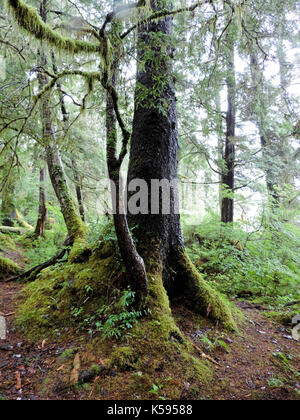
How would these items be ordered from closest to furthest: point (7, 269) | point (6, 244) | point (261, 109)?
point (7, 269) → point (261, 109) → point (6, 244)

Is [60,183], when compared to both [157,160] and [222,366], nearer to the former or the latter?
[157,160]

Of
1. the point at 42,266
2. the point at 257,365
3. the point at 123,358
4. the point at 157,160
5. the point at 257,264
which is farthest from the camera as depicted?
the point at 257,264

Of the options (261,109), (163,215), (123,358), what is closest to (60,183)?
(163,215)

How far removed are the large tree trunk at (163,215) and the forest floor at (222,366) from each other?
0.36 metres

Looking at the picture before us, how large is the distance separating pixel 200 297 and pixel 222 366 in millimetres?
1043

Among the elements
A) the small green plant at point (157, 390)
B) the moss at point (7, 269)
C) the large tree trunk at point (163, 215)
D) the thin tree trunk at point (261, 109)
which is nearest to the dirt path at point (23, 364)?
the small green plant at point (157, 390)

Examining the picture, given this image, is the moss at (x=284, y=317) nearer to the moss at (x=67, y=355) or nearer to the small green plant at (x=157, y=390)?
the small green plant at (x=157, y=390)

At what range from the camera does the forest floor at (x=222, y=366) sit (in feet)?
7.07

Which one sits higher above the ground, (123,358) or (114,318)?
(114,318)

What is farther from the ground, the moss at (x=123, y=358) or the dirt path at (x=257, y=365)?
the moss at (x=123, y=358)

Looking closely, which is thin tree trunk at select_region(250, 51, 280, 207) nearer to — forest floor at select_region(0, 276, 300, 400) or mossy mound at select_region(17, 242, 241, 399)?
forest floor at select_region(0, 276, 300, 400)

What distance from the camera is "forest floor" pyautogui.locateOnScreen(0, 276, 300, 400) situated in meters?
2.15

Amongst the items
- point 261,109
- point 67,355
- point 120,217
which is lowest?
point 67,355

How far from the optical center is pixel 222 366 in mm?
2652
